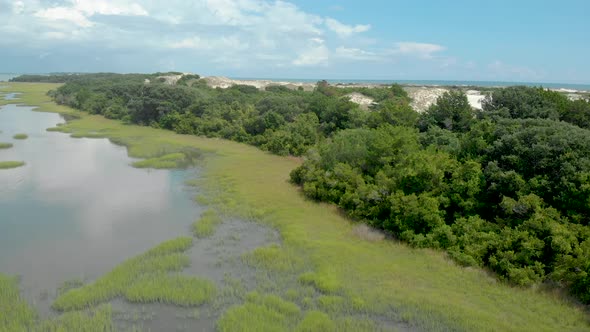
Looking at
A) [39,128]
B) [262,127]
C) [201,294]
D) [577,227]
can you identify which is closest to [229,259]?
[201,294]

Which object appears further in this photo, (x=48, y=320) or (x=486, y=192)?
(x=486, y=192)

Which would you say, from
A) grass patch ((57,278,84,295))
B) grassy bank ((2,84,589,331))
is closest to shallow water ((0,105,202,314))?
grass patch ((57,278,84,295))

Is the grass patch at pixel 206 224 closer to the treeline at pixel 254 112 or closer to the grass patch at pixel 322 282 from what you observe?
the grass patch at pixel 322 282

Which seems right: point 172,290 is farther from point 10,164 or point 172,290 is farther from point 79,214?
point 10,164

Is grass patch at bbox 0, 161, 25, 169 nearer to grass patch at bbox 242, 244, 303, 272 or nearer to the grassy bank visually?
the grassy bank

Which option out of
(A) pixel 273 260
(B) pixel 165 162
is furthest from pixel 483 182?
(B) pixel 165 162

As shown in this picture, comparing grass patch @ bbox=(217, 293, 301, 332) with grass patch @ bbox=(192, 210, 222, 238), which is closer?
grass patch @ bbox=(217, 293, 301, 332)
